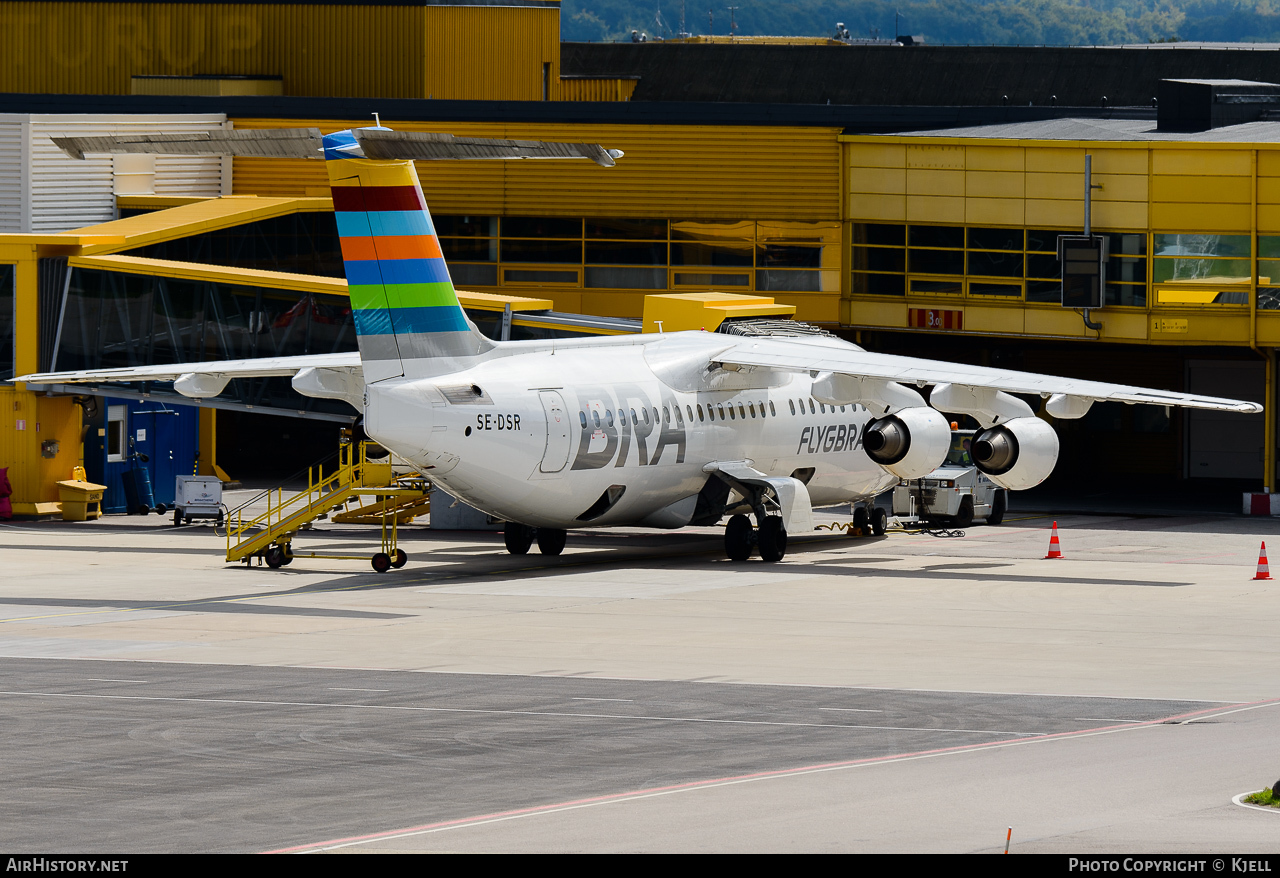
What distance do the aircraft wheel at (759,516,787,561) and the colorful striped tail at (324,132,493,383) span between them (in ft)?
28.0

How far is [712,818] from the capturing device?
16.0 meters

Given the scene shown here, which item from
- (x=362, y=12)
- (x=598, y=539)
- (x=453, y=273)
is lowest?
(x=598, y=539)

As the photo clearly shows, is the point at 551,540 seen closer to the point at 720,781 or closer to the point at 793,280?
the point at 793,280

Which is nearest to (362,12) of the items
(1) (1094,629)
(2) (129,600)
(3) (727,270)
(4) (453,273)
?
(4) (453,273)

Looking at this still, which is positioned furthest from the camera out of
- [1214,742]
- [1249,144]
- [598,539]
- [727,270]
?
[727,270]

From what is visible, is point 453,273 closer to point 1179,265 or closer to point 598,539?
point 598,539

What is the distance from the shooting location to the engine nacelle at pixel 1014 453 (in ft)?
119

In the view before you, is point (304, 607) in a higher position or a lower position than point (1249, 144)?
lower

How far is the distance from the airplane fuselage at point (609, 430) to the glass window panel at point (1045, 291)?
9120mm

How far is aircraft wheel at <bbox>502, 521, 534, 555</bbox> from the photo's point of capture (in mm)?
38750

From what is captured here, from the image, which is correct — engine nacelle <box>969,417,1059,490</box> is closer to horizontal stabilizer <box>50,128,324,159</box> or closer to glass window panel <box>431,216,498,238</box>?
horizontal stabilizer <box>50,128,324,159</box>

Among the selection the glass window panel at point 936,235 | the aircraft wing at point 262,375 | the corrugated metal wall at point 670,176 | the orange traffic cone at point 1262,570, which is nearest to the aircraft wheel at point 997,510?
the glass window panel at point 936,235

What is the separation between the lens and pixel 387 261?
32219mm

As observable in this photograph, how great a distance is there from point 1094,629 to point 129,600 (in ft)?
51.4
